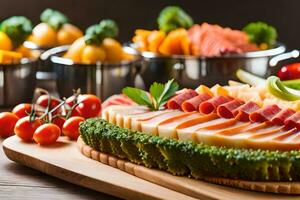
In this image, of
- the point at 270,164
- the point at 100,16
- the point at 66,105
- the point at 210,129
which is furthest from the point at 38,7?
the point at 270,164

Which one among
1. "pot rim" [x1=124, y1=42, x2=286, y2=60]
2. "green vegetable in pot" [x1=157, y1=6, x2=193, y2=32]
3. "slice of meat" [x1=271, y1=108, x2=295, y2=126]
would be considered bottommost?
"slice of meat" [x1=271, y1=108, x2=295, y2=126]

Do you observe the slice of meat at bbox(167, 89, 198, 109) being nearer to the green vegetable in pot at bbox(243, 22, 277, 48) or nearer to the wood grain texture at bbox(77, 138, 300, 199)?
the wood grain texture at bbox(77, 138, 300, 199)

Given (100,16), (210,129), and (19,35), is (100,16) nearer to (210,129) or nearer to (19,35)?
(19,35)

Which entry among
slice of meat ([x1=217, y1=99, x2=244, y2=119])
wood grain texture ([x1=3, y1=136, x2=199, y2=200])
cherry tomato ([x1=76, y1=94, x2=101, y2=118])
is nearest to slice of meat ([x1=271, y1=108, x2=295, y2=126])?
slice of meat ([x1=217, y1=99, x2=244, y2=119])

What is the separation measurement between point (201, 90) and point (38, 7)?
1906 mm

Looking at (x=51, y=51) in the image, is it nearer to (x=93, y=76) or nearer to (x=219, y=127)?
(x=93, y=76)

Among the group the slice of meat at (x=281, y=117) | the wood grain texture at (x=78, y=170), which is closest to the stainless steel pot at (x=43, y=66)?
the wood grain texture at (x=78, y=170)

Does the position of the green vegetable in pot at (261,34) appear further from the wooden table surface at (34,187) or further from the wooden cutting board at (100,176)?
the wooden table surface at (34,187)

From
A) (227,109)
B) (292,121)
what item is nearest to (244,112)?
(227,109)

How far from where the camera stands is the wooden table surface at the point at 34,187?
8.54 feet

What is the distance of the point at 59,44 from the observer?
418cm

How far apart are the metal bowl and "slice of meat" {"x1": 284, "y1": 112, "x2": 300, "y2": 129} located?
142 centimetres

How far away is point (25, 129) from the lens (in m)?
3.00

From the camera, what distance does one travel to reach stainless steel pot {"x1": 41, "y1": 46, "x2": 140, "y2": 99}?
369 cm
